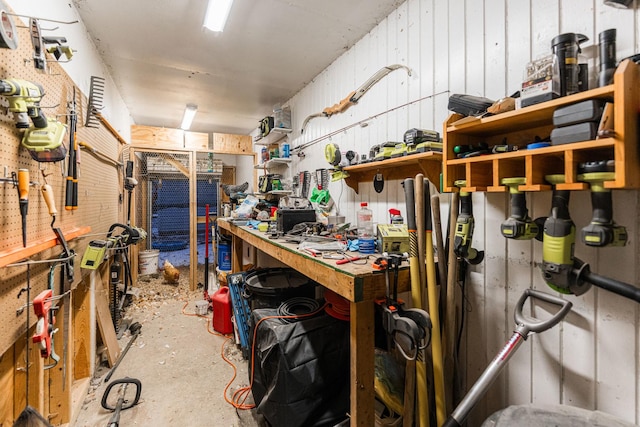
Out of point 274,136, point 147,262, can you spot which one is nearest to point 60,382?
point 147,262

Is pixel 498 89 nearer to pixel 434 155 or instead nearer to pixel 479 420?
pixel 434 155

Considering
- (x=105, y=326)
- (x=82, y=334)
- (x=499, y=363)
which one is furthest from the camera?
(x=105, y=326)

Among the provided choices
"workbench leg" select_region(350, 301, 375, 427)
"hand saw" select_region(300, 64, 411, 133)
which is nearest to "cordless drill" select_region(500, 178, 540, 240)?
"workbench leg" select_region(350, 301, 375, 427)

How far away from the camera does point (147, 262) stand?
432 cm

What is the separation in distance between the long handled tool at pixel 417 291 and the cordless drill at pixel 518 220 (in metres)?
0.34

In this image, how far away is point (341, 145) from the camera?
8.16ft

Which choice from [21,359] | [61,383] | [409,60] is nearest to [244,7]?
[409,60]

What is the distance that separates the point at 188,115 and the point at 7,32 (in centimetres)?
364

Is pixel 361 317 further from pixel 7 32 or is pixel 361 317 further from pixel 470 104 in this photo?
pixel 7 32

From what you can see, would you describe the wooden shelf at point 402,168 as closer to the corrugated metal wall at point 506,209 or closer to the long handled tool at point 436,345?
the corrugated metal wall at point 506,209

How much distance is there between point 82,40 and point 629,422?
3.54 metres

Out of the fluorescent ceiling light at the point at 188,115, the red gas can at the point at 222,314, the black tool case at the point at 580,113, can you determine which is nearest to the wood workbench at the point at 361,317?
the black tool case at the point at 580,113

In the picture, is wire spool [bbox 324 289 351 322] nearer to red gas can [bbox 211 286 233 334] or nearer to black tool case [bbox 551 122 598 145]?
black tool case [bbox 551 122 598 145]

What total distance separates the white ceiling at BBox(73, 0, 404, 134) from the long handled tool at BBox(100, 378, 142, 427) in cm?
251
